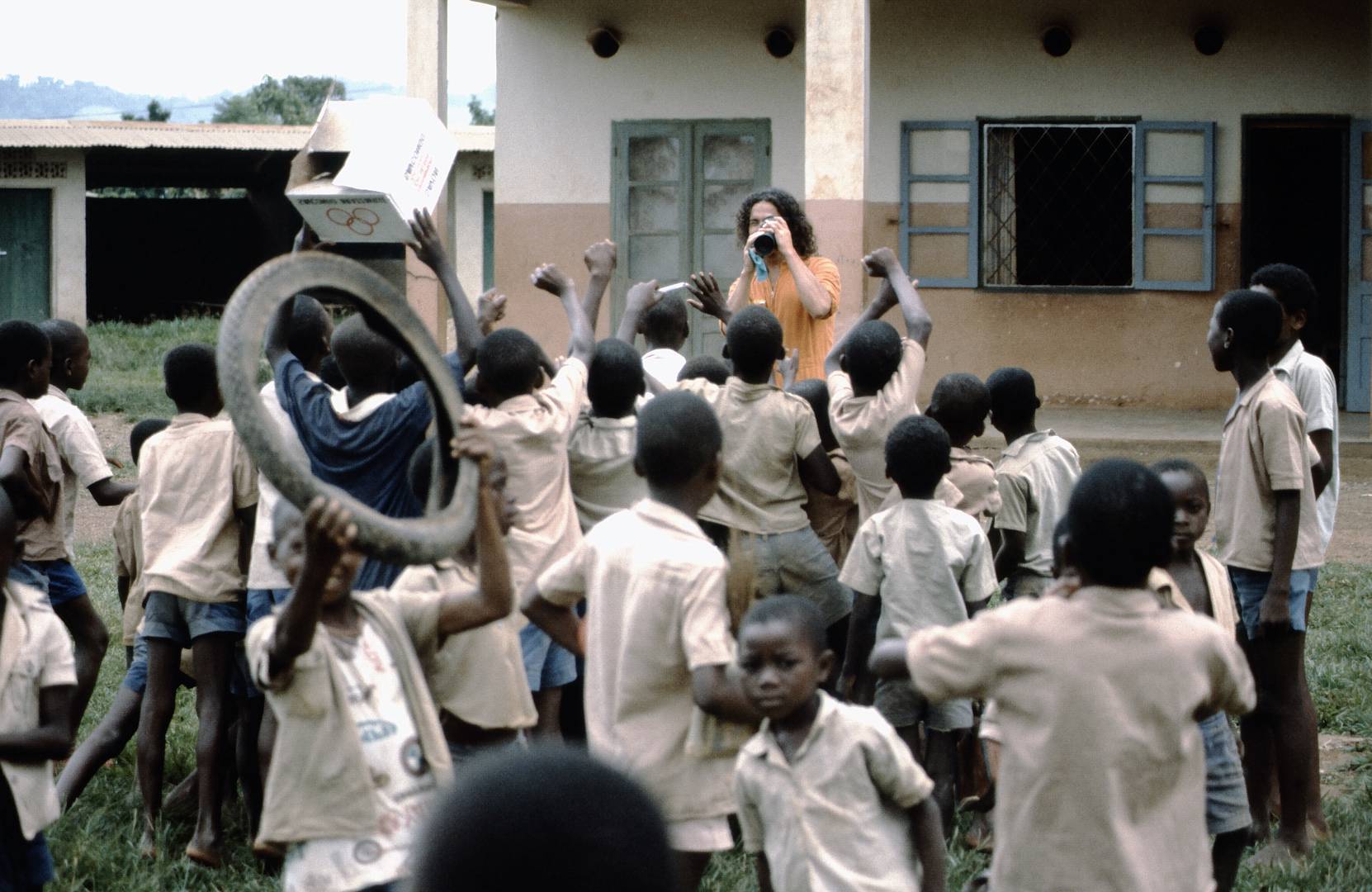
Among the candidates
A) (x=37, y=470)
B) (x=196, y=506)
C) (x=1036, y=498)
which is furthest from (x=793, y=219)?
(x=37, y=470)

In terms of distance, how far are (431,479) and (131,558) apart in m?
1.67

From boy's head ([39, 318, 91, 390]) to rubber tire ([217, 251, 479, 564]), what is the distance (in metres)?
2.47

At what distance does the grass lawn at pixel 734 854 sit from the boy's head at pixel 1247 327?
49.3 inches

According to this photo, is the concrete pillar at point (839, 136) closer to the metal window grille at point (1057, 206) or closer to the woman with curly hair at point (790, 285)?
the metal window grille at point (1057, 206)

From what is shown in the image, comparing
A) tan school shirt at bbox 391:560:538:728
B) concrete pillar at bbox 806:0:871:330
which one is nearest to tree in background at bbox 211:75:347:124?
A: concrete pillar at bbox 806:0:871:330

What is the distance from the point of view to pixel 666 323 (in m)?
5.39

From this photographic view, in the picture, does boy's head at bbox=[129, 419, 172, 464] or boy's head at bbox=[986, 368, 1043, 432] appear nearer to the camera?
boy's head at bbox=[986, 368, 1043, 432]

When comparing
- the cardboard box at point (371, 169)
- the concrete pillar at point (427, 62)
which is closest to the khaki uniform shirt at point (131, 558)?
the cardboard box at point (371, 169)

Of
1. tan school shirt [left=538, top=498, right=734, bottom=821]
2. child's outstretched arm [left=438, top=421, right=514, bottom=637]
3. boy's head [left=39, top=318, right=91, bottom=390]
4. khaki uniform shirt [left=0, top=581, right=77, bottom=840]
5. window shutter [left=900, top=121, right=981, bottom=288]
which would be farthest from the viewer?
window shutter [left=900, top=121, right=981, bottom=288]

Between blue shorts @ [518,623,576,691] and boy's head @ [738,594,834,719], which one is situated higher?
boy's head @ [738,594,834,719]

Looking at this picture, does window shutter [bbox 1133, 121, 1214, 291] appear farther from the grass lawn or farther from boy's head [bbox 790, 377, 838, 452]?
boy's head [bbox 790, 377, 838, 452]

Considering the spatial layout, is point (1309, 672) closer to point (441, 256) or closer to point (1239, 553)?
point (1239, 553)

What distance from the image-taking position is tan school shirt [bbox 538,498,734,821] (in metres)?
3.08

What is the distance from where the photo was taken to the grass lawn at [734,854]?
13.6 ft
